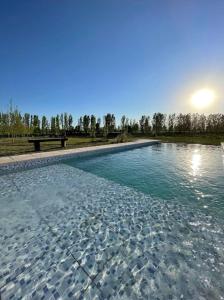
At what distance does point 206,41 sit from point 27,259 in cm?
954

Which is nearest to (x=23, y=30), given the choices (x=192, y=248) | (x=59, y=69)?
(x=59, y=69)

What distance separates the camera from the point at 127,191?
4.43 meters

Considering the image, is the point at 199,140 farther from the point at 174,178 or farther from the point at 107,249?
the point at 107,249

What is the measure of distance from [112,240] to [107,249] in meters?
0.21

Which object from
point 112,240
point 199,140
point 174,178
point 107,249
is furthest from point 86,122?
point 107,249

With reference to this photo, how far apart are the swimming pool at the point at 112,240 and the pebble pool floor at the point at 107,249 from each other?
0.03 feet

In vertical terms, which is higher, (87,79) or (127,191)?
(87,79)

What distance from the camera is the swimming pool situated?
175 centimetres

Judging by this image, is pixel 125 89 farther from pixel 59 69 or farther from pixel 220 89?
pixel 220 89

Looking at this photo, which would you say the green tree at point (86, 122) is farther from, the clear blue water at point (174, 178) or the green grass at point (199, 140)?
the clear blue water at point (174, 178)

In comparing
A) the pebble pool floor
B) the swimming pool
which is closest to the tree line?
the swimming pool

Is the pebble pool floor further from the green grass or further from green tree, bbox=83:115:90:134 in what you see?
green tree, bbox=83:115:90:134

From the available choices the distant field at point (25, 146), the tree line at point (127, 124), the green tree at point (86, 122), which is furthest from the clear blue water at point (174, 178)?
the green tree at point (86, 122)

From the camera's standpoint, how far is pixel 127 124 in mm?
34938
